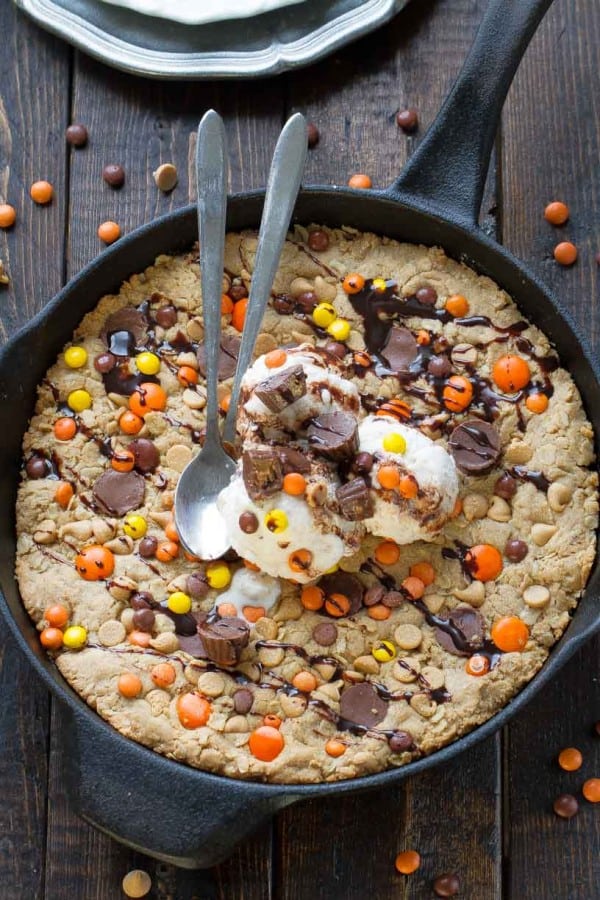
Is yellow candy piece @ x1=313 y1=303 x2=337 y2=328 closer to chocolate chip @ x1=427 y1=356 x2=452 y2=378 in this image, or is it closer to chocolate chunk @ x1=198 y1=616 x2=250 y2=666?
chocolate chip @ x1=427 y1=356 x2=452 y2=378

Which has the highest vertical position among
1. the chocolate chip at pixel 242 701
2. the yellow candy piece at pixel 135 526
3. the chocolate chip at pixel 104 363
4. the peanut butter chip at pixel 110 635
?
the chocolate chip at pixel 104 363

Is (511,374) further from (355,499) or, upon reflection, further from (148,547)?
(148,547)

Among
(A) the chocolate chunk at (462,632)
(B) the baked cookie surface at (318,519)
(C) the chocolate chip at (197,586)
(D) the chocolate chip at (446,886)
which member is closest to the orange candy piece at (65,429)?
(B) the baked cookie surface at (318,519)

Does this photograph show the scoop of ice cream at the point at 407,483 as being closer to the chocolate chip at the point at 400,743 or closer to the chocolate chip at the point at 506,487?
the chocolate chip at the point at 506,487

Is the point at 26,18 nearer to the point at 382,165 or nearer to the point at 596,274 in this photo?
the point at 382,165

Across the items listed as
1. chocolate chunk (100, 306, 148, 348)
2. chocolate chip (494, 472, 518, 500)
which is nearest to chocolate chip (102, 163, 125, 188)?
chocolate chunk (100, 306, 148, 348)

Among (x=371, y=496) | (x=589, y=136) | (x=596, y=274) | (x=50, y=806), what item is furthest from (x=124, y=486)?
(x=589, y=136)

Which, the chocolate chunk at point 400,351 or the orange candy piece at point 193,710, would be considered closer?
the orange candy piece at point 193,710
